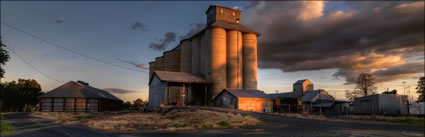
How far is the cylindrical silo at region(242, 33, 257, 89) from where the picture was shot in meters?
65.6

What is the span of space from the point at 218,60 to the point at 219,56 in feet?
→ 3.16

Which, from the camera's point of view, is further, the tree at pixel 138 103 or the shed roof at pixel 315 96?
the tree at pixel 138 103

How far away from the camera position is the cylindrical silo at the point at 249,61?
65.6 meters

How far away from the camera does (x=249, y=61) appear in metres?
66.3

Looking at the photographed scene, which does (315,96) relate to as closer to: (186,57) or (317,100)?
(317,100)

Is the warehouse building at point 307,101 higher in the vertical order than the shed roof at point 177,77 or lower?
lower

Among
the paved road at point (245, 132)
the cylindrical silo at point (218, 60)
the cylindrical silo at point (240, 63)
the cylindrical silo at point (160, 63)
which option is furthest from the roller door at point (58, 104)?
the cylindrical silo at point (240, 63)

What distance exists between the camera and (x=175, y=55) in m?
80.6

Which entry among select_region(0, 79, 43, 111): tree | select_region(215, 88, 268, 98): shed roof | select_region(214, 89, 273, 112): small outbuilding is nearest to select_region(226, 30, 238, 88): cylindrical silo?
select_region(214, 89, 273, 112): small outbuilding

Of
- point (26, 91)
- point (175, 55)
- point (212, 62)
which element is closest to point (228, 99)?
point (212, 62)

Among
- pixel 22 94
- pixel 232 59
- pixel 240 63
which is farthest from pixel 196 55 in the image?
pixel 22 94

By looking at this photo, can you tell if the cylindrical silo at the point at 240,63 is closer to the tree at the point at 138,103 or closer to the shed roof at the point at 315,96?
the shed roof at the point at 315,96

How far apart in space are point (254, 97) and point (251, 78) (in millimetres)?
13931

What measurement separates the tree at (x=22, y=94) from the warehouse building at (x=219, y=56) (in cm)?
4073
